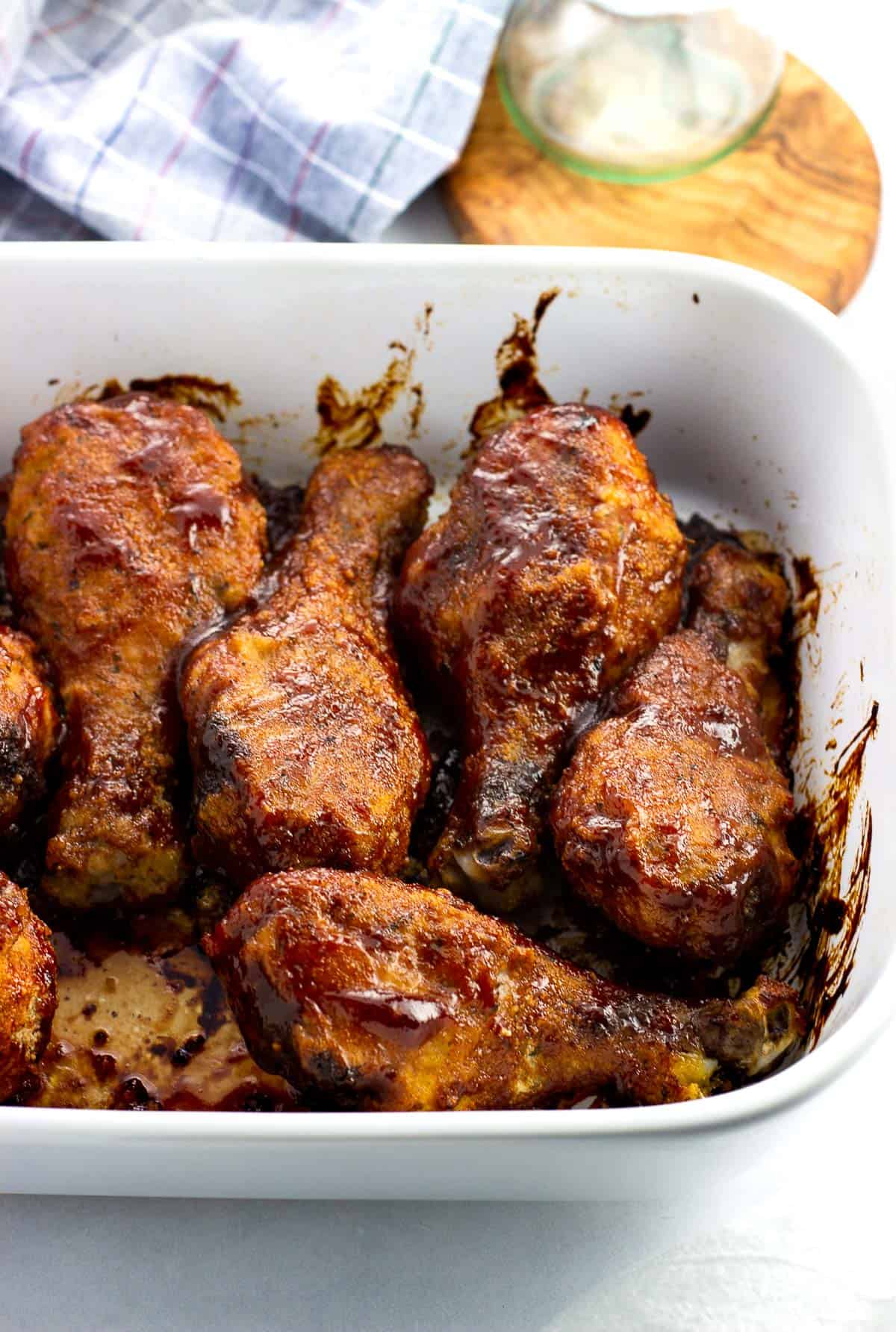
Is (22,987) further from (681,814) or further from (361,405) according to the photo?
(361,405)

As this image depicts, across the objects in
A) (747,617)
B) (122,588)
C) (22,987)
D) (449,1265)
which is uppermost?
(747,617)

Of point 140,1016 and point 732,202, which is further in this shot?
point 732,202

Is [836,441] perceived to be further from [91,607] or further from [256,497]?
[91,607]

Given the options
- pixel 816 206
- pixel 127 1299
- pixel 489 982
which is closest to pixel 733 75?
pixel 816 206

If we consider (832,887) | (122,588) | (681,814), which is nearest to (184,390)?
(122,588)

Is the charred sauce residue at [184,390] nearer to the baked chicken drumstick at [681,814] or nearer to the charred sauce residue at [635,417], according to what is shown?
the charred sauce residue at [635,417]

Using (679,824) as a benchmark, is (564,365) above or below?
above

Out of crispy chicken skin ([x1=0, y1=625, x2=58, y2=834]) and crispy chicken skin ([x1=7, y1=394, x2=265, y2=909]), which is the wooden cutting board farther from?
crispy chicken skin ([x1=0, y1=625, x2=58, y2=834])

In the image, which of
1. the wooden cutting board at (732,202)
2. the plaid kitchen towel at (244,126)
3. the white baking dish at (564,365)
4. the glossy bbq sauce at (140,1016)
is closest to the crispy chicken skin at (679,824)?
the white baking dish at (564,365)
